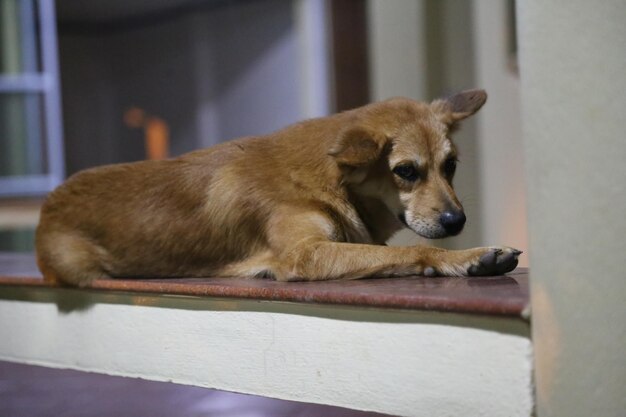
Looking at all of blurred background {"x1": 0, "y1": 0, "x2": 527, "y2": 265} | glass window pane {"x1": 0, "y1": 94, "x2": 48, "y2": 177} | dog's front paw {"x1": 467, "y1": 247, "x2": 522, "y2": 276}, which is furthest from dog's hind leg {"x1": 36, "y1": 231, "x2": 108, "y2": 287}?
glass window pane {"x1": 0, "y1": 94, "x2": 48, "y2": 177}

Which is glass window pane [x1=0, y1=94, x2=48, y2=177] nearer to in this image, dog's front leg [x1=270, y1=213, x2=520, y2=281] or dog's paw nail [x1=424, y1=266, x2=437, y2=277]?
dog's front leg [x1=270, y1=213, x2=520, y2=281]

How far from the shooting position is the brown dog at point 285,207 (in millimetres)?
2271

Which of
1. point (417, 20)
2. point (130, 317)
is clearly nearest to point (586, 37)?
point (130, 317)

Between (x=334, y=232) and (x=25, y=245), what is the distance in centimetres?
504

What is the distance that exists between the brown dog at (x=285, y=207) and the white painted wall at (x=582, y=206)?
530 millimetres

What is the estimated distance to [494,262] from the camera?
6.93 feet

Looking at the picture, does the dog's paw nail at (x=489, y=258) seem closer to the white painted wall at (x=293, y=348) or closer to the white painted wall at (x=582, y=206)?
the white painted wall at (x=293, y=348)

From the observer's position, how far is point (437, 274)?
2162mm

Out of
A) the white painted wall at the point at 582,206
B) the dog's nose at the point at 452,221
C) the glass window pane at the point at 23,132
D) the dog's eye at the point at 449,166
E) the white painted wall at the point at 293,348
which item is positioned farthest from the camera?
the glass window pane at the point at 23,132

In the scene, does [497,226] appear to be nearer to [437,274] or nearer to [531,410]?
[437,274]

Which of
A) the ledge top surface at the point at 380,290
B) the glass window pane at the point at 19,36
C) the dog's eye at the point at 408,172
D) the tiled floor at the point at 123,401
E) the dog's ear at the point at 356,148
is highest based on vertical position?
the glass window pane at the point at 19,36

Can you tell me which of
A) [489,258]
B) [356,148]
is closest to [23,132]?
[356,148]

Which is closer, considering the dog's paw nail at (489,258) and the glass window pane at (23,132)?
the dog's paw nail at (489,258)

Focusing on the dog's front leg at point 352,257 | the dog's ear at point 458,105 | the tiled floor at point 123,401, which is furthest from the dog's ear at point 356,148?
the tiled floor at point 123,401
